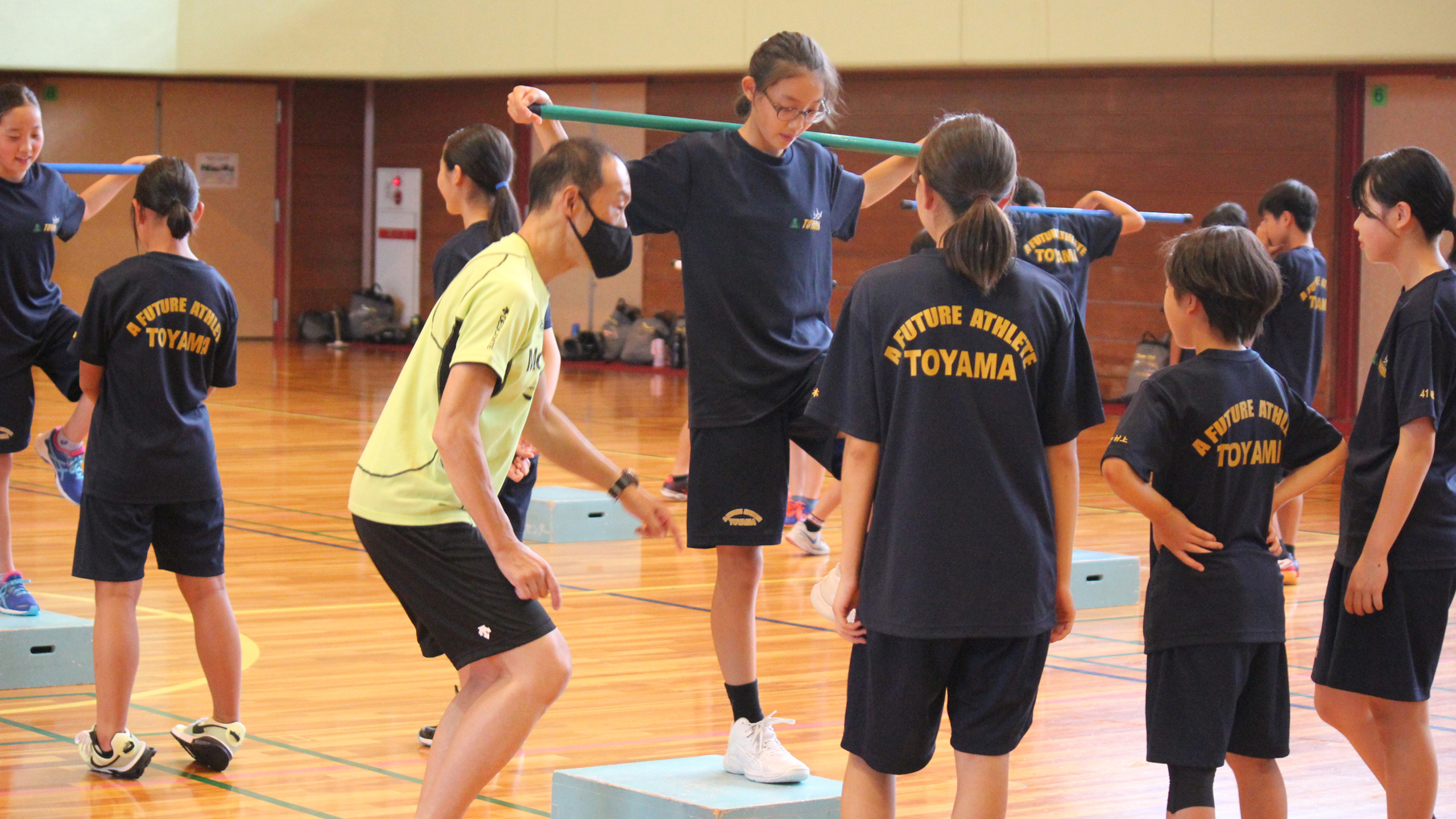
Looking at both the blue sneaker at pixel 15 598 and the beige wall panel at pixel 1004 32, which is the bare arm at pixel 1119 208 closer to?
the blue sneaker at pixel 15 598

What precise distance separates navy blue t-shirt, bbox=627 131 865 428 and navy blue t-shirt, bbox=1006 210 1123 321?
293cm

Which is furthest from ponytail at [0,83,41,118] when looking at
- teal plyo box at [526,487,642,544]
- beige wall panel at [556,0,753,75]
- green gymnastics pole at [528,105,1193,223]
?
beige wall panel at [556,0,753,75]

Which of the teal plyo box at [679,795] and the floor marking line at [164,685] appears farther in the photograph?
the floor marking line at [164,685]

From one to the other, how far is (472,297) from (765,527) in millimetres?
1022

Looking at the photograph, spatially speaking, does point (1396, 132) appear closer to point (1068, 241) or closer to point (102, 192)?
point (1068, 241)

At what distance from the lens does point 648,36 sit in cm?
1549

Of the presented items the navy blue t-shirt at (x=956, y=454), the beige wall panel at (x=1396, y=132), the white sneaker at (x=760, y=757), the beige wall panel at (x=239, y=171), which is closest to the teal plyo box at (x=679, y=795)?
the white sneaker at (x=760, y=757)

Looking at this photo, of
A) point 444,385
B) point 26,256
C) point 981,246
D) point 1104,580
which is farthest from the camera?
point 1104,580

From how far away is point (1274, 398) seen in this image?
2.93m

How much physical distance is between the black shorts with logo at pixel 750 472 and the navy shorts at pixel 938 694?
0.86 metres

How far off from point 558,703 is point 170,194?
1.77 metres

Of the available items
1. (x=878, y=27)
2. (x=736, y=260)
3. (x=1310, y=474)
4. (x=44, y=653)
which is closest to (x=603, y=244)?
(x=736, y=260)

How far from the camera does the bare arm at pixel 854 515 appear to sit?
2.79 m

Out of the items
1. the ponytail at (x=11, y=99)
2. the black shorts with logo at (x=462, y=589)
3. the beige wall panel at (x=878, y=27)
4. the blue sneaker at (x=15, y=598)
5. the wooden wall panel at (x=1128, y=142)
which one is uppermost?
the beige wall panel at (x=878, y=27)
